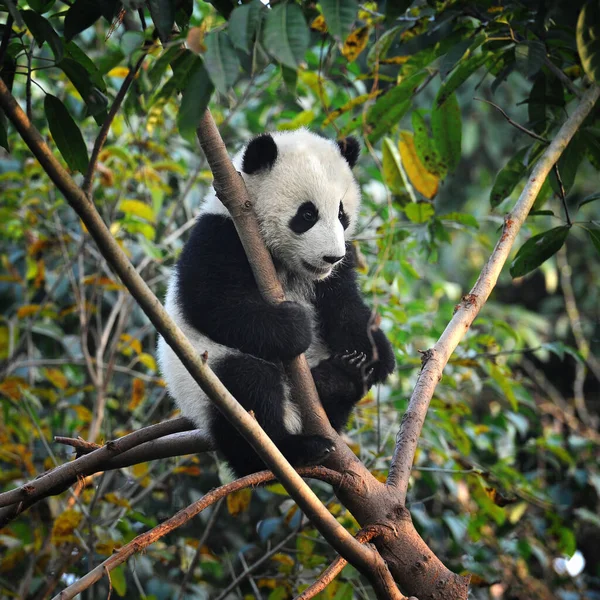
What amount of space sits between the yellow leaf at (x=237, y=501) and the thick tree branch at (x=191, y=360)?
4.75ft

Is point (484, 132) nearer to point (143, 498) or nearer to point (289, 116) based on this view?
point (289, 116)

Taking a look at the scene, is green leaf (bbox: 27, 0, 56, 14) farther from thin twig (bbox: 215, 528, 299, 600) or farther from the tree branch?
thin twig (bbox: 215, 528, 299, 600)

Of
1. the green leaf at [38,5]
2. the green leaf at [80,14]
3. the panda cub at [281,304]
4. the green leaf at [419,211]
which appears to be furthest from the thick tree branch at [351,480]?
the green leaf at [419,211]

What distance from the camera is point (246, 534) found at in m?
4.38

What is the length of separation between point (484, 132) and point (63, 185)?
7.64 metres

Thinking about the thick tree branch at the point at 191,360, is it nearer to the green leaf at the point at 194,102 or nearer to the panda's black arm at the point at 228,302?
the green leaf at the point at 194,102

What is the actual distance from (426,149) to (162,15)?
56.4 inches

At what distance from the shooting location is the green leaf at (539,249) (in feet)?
7.77

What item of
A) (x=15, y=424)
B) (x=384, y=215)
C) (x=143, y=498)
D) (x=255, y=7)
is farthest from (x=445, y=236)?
(x=15, y=424)

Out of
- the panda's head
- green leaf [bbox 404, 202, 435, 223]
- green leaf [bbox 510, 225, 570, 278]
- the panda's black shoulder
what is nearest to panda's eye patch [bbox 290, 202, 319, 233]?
the panda's head

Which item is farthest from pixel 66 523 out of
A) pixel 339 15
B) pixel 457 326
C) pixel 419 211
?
pixel 339 15

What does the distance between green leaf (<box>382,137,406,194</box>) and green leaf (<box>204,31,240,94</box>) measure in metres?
1.73

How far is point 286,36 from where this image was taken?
147cm

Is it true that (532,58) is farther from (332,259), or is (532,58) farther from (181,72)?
Result: (181,72)
